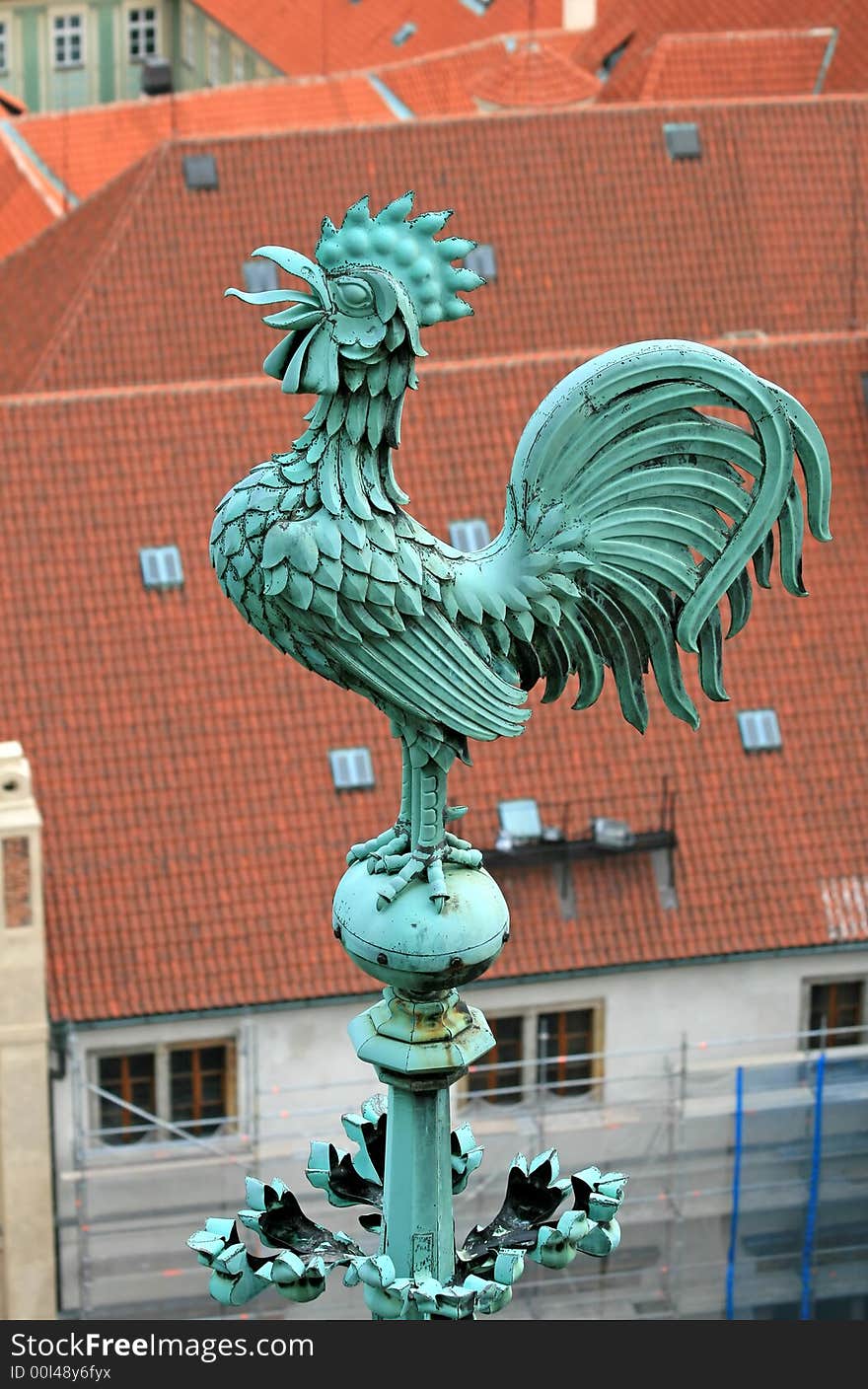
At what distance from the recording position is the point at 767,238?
70.5 m

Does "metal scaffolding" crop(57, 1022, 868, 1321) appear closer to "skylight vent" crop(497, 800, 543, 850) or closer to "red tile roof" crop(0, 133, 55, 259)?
"skylight vent" crop(497, 800, 543, 850)

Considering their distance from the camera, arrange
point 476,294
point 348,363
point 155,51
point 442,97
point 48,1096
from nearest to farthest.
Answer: point 348,363
point 48,1096
point 476,294
point 442,97
point 155,51

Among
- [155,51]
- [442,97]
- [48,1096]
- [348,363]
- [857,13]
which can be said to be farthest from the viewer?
[155,51]

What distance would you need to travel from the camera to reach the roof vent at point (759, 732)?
54344mm

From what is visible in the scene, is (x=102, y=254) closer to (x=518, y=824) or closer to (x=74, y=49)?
(x=518, y=824)

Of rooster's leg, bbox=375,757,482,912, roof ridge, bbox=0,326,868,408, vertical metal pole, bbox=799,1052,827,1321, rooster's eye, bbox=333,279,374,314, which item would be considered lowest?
vertical metal pole, bbox=799,1052,827,1321

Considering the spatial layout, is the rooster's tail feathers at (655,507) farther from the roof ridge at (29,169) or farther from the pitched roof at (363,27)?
the pitched roof at (363,27)

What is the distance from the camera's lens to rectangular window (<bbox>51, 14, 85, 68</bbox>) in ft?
452

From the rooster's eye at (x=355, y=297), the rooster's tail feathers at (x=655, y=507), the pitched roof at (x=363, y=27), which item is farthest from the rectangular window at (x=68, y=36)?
the rooster's eye at (x=355, y=297)

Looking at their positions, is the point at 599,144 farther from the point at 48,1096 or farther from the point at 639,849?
the point at 48,1096

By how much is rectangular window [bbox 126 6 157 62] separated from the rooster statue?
12319cm

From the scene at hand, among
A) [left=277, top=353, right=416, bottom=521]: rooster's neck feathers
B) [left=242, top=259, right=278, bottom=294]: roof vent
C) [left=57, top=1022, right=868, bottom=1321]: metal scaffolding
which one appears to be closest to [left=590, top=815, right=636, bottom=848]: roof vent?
[left=57, top=1022, right=868, bottom=1321]: metal scaffolding

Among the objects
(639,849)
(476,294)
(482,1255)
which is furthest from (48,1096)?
(482,1255)

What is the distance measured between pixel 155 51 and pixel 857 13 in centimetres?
5384
